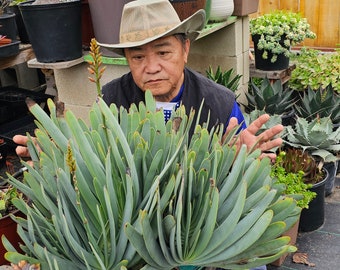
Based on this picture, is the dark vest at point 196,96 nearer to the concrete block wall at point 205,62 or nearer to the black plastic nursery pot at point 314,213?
the concrete block wall at point 205,62

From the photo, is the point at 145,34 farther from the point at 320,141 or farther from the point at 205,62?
the point at 205,62

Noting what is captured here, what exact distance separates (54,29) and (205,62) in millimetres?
1287

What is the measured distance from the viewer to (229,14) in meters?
2.97

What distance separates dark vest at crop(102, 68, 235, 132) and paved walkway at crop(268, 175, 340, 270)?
3.07ft

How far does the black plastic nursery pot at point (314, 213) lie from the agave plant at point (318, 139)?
27 cm

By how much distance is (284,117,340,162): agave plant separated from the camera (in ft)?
9.09

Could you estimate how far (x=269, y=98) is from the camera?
322 cm

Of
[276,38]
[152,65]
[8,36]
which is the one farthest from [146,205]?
[276,38]

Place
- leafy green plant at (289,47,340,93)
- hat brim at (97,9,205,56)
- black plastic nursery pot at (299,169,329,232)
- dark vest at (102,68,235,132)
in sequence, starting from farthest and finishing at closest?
leafy green plant at (289,47,340,93)
black plastic nursery pot at (299,169,329,232)
dark vest at (102,68,235,132)
hat brim at (97,9,205,56)

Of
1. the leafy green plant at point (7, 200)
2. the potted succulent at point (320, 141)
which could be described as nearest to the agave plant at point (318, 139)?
the potted succulent at point (320, 141)

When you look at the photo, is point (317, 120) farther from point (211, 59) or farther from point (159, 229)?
point (159, 229)

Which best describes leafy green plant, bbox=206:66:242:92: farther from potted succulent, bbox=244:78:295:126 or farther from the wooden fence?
the wooden fence

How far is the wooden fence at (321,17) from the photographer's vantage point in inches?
200

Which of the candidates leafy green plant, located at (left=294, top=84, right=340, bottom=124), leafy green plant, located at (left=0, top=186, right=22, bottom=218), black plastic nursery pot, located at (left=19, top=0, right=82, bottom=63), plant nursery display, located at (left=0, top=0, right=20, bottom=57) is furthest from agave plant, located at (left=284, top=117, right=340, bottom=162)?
leafy green plant, located at (left=0, top=186, right=22, bottom=218)
